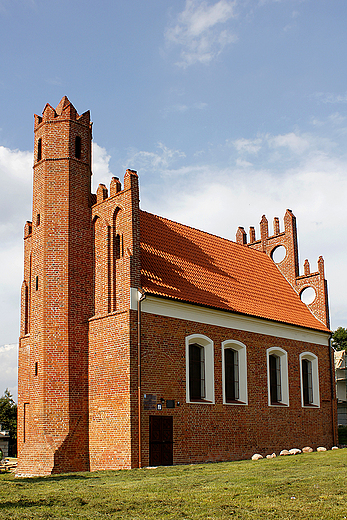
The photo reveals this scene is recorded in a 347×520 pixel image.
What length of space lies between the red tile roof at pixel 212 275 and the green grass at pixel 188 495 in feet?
21.1

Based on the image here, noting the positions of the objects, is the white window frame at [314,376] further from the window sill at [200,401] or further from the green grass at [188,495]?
the green grass at [188,495]

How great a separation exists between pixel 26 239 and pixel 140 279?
6.07 meters

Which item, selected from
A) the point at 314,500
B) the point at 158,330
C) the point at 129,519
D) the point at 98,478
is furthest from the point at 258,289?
the point at 129,519

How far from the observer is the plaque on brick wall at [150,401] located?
16203mm

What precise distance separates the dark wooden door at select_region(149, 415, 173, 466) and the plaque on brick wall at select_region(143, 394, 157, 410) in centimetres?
30

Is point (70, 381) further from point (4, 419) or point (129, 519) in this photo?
point (4, 419)

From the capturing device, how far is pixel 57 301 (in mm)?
17875

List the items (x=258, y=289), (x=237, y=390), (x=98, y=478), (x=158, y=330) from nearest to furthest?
(x=98, y=478), (x=158, y=330), (x=237, y=390), (x=258, y=289)

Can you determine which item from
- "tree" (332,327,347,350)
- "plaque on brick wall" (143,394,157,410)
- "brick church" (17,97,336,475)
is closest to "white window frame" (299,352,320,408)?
"brick church" (17,97,336,475)

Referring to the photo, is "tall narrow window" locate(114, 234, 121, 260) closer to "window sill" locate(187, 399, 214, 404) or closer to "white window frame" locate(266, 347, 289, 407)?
"window sill" locate(187, 399, 214, 404)

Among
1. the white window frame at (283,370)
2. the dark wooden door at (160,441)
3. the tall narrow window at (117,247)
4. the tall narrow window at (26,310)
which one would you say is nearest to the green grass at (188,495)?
the dark wooden door at (160,441)

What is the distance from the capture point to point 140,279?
1722 cm

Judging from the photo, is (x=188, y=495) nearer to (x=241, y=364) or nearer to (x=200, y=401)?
(x=200, y=401)

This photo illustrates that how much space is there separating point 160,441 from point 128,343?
319 centimetres
